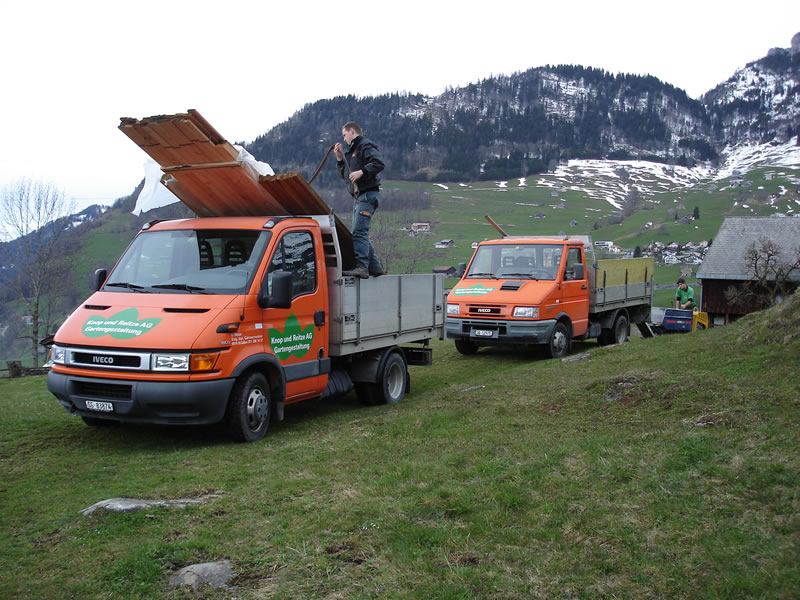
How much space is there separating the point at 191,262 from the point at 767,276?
1686 inches

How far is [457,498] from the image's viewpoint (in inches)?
193

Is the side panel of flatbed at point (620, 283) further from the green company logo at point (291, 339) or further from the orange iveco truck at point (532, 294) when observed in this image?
the green company logo at point (291, 339)

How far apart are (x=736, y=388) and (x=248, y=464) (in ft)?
15.7

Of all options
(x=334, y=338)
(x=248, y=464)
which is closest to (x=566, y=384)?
(x=334, y=338)

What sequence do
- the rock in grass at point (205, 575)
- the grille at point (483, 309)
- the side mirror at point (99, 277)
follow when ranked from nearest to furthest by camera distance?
the rock in grass at point (205, 575) → the side mirror at point (99, 277) → the grille at point (483, 309)

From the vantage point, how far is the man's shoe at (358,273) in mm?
8953

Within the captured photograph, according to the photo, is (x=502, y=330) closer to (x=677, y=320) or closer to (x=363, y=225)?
(x=363, y=225)

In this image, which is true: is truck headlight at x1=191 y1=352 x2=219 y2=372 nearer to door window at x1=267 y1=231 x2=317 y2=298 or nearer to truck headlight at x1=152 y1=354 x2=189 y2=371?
truck headlight at x1=152 y1=354 x2=189 y2=371

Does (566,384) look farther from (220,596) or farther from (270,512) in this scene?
(220,596)

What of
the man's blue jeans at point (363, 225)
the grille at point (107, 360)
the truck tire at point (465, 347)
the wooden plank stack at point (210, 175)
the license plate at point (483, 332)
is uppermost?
the wooden plank stack at point (210, 175)

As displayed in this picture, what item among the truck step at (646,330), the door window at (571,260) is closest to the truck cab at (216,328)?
the door window at (571,260)

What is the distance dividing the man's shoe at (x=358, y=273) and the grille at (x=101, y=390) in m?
3.07

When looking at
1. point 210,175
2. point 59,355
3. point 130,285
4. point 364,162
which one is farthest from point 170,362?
point 364,162

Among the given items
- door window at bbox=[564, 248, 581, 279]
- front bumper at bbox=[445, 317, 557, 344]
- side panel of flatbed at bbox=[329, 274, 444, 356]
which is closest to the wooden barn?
door window at bbox=[564, 248, 581, 279]
